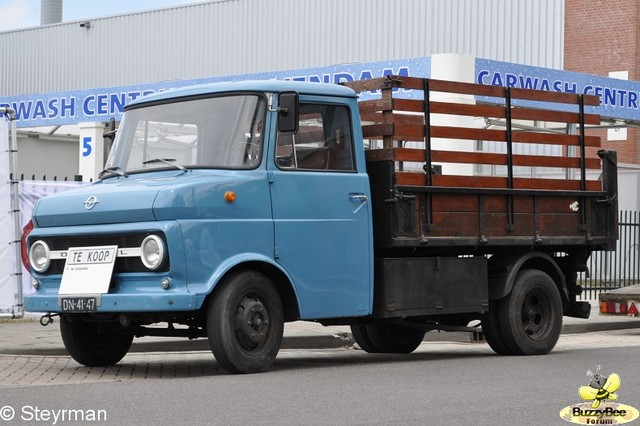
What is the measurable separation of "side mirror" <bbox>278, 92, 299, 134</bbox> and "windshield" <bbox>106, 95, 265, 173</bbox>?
161 millimetres

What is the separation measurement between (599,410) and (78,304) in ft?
15.1

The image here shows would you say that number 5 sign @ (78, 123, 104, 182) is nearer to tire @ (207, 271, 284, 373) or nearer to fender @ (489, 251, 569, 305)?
fender @ (489, 251, 569, 305)

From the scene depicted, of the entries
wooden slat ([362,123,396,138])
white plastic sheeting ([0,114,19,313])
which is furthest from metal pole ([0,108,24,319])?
wooden slat ([362,123,396,138])

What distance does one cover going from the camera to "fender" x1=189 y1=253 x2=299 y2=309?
33.1 ft

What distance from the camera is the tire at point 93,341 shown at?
1139 cm

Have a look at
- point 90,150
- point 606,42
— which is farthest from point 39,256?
point 606,42

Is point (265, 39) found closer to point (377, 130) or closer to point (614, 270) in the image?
point (614, 270)

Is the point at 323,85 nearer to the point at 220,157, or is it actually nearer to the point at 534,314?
the point at 220,157

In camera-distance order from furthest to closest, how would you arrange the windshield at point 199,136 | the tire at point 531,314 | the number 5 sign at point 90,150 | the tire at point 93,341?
the number 5 sign at point 90,150
the tire at point 531,314
the tire at point 93,341
the windshield at point 199,136

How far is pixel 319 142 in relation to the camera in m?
11.3

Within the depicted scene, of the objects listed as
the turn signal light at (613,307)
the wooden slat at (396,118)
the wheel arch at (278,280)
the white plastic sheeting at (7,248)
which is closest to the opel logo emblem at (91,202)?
the wheel arch at (278,280)

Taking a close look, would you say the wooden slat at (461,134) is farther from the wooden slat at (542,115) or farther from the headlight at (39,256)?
the headlight at (39,256)

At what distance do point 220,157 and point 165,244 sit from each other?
998 mm

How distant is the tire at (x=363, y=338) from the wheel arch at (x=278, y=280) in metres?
2.77
